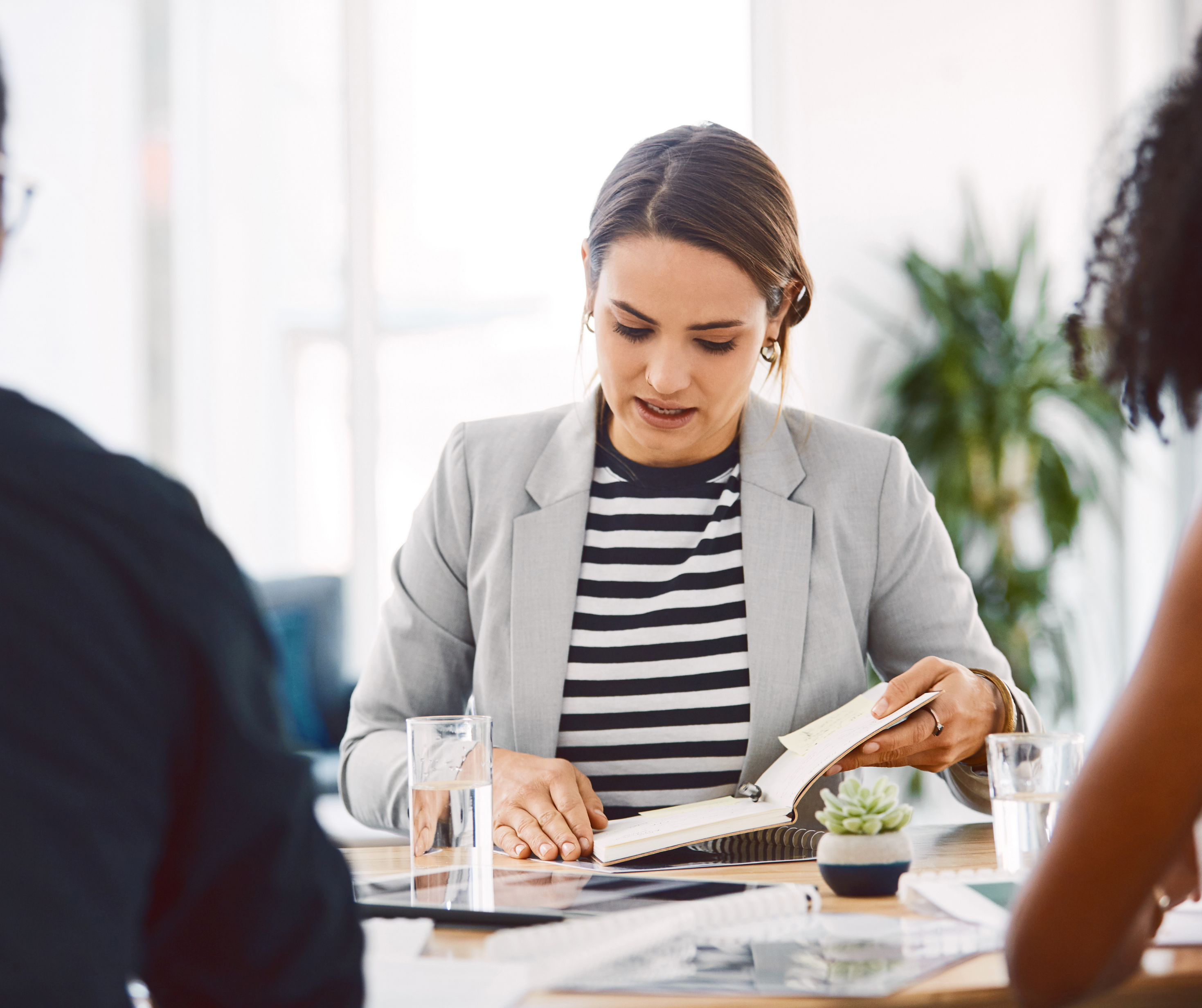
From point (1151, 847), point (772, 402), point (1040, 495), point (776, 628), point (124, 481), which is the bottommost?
point (1040, 495)

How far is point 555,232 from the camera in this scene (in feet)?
13.8

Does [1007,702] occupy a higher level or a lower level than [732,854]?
higher

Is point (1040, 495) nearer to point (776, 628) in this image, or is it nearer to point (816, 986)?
point (776, 628)

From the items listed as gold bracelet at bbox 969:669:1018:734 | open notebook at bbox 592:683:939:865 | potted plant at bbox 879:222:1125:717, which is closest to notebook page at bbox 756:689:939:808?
open notebook at bbox 592:683:939:865

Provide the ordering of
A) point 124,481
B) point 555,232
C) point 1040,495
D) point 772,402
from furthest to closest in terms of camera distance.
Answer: point 555,232 → point 1040,495 → point 772,402 → point 124,481

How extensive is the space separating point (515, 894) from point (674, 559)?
675 mm

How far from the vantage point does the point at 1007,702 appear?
55.2 inches

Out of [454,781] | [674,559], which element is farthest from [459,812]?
[674,559]

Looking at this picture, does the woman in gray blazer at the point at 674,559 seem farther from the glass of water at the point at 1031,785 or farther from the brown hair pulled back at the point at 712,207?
the glass of water at the point at 1031,785

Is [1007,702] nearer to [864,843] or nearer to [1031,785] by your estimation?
[1031,785]

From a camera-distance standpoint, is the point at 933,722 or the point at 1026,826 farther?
the point at 933,722

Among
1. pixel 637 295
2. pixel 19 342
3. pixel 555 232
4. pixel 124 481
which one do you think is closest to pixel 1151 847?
pixel 124 481

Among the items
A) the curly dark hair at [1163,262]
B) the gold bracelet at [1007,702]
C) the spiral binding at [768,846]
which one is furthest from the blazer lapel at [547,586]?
the curly dark hair at [1163,262]

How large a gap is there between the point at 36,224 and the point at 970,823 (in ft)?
12.0
